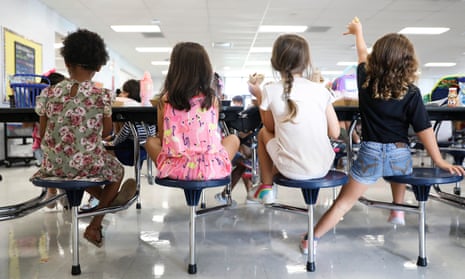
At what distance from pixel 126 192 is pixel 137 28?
636 centimetres

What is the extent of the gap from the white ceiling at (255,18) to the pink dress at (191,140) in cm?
466

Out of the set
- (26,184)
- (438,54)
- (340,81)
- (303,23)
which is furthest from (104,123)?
(438,54)

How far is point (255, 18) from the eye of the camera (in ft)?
21.7

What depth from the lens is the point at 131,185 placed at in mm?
1711

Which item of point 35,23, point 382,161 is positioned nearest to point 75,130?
point 382,161

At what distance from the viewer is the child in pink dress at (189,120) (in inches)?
56.9

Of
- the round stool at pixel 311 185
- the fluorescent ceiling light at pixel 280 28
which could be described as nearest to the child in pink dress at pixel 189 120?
the round stool at pixel 311 185

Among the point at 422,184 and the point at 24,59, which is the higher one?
the point at 24,59

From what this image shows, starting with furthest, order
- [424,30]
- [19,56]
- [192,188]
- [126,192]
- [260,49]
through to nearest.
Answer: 1. [260,49]
2. [424,30]
3. [19,56]
4. [126,192]
5. [192,188]

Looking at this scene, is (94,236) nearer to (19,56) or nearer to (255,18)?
(19,56)

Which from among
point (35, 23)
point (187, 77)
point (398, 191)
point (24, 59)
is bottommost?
point (398, 191)

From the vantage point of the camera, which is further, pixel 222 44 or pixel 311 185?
pixel 222 44

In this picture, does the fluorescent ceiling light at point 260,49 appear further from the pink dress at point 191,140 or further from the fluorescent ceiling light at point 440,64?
the pink dress at point 191,140

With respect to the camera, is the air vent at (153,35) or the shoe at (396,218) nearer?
the shoe at (396,218)
